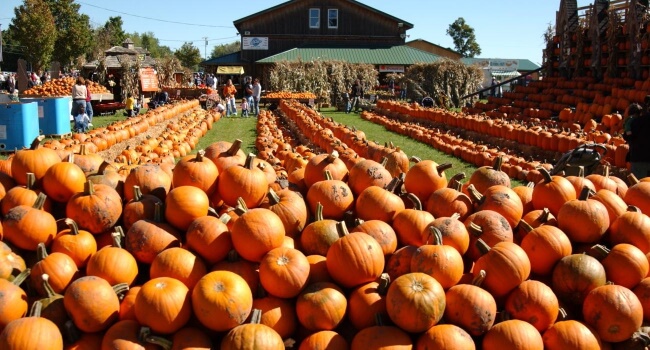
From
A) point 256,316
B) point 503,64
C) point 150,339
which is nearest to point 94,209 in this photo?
point 150,339

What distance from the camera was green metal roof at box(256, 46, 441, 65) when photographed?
4538 cm

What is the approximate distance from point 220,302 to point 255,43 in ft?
159

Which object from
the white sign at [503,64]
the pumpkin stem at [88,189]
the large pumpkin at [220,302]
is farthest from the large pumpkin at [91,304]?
the white sign at [503,64]

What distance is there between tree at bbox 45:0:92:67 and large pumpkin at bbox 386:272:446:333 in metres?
54.4

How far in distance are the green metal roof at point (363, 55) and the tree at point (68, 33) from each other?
18.8 metres

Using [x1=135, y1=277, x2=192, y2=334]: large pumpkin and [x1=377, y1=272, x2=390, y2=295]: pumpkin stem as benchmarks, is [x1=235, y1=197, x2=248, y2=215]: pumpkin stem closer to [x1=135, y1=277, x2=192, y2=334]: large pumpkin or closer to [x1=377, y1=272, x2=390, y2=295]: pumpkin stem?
[x1=135, y1=277, x2=192, y2=334]: large pumpkin

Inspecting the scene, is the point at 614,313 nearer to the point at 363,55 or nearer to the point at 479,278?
the point at 479,278

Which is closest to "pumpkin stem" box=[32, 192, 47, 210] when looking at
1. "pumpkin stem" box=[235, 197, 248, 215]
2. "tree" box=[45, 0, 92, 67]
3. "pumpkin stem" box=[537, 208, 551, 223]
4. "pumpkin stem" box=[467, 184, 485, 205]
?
"pumpkin stem" box=[235, 197, 248, 215]

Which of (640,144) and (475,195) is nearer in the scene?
(475,195)

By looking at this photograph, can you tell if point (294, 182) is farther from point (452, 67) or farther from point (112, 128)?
point (452, 67)

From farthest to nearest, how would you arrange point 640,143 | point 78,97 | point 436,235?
point 78,97 → point 640,143 → point 436,235

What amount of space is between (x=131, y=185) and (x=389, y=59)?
44436mm

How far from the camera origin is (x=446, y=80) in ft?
115

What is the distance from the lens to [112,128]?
13.3 meters
